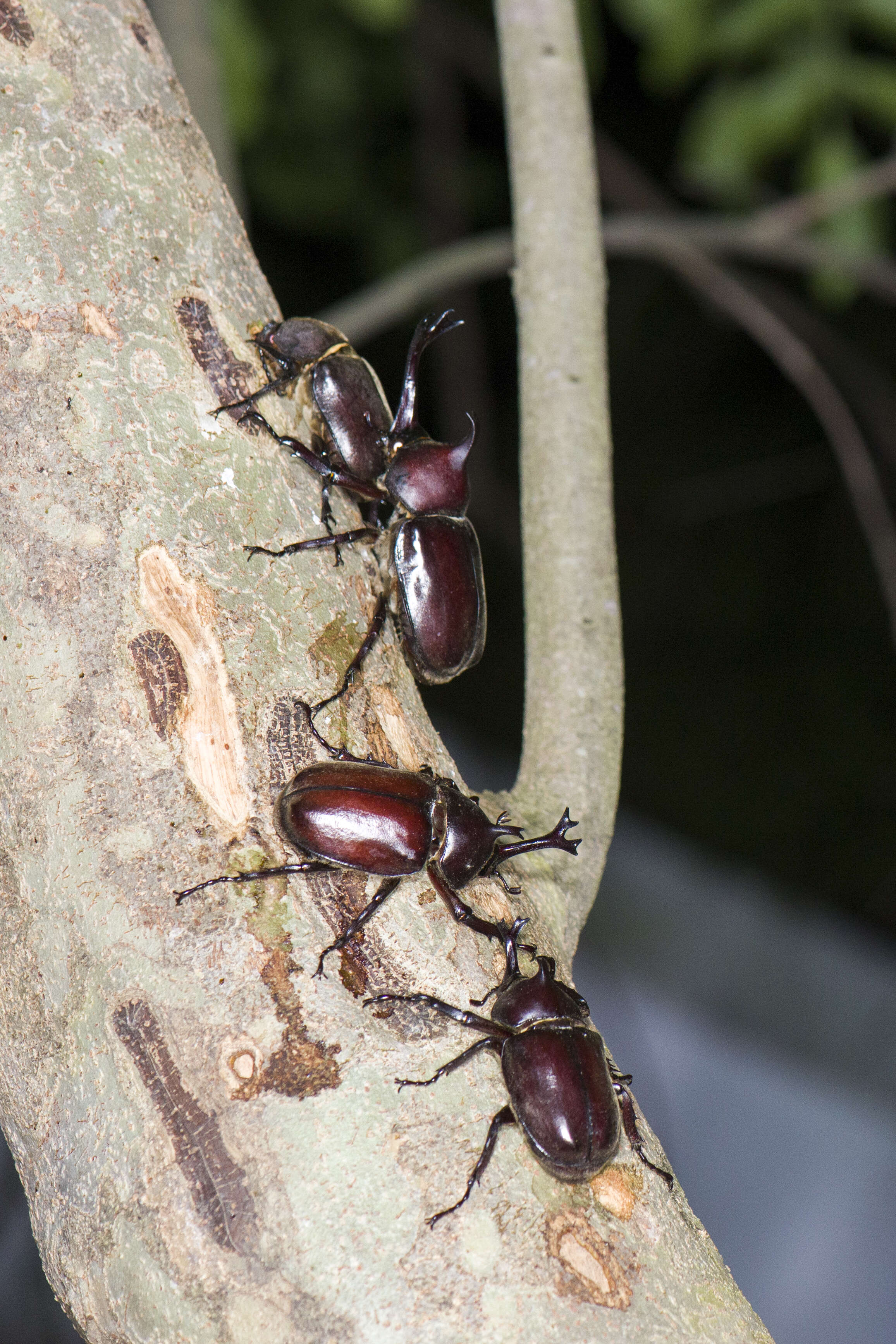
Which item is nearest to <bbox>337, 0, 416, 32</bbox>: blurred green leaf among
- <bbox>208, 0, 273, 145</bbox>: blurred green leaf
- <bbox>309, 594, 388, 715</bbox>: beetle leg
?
<bbox>208, 0, 273, 145</bbox>: blurred green leaf

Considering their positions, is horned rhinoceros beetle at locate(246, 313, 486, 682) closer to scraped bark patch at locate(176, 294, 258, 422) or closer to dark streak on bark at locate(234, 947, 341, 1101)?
scraped bark patch at locate(176, 294, 258, 422)

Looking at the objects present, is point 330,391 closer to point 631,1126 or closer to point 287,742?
point 287,742

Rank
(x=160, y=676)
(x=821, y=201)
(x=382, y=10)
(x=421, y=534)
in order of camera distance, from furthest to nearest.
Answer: (x=382, y=10) → (x=821, y=201) → (x=421, y=534) → (x=160, y=676)

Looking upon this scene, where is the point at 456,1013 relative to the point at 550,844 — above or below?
below

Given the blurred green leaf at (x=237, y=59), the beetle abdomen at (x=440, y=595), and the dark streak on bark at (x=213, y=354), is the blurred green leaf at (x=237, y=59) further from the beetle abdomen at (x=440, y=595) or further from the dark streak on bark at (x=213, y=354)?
the dark streak on bark at (x=213, y=354)

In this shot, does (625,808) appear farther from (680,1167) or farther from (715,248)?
(715,248)

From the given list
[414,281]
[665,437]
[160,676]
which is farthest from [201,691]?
[665,437]

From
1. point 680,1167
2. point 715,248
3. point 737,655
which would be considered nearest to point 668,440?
point 737,655
